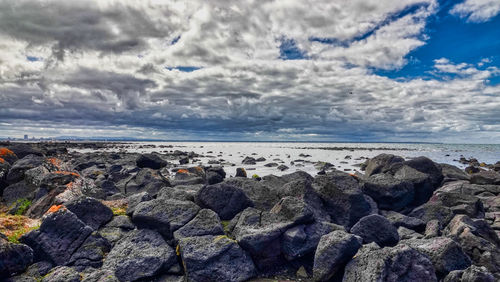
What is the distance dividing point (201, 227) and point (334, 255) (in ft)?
13.2

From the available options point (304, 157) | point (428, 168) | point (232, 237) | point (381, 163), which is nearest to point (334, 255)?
point (232, 237)

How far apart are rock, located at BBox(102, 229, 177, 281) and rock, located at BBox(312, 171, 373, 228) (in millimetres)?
6883

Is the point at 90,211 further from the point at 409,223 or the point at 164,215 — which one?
the point at 409,223

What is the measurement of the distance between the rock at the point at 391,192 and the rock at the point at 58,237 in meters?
12.7

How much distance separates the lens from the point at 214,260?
305 inches

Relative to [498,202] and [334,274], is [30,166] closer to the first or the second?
[334,274]

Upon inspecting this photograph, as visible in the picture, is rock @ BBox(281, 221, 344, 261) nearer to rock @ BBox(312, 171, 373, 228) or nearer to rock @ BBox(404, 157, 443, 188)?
rock @ BBox(312, 171, 373, 228)

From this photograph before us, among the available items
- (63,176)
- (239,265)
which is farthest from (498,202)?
(63,176)

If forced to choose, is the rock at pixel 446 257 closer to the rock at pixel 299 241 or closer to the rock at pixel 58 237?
the rock at pixel 299 241

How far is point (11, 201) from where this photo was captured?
12453mm

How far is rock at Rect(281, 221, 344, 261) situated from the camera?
8320mm

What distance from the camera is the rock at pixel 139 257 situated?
24.6 feet

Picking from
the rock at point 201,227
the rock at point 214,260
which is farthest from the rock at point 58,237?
the rock at point 214,260

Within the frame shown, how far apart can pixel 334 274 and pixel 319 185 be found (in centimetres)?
559
